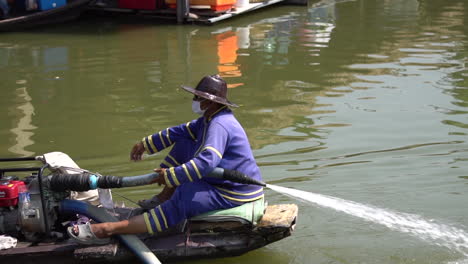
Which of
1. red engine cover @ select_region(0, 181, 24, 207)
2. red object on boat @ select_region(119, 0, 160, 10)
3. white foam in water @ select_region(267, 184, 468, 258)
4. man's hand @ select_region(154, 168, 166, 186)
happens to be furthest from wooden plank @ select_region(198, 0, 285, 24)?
man's hand @ select_region(154, 168, 166, 186)

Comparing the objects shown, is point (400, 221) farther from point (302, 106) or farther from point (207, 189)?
point (302, 106)

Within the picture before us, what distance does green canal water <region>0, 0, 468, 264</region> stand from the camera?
633 cm

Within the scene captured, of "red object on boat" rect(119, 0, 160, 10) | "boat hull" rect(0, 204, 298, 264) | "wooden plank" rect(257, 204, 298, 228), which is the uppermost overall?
"red object on boat" rect(119, 0, 160, 10)

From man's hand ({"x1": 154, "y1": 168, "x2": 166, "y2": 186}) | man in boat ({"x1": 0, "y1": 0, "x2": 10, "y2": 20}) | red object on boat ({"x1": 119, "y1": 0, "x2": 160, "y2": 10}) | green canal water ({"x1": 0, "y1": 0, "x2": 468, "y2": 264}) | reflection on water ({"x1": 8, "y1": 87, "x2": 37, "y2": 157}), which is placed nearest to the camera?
man's hand ({"x1": 154, "y1": 168, "x2": 166, "y2": 186})

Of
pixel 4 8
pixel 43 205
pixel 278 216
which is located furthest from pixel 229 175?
pixel 4 8

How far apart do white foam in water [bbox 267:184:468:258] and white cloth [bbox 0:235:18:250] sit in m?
2.09

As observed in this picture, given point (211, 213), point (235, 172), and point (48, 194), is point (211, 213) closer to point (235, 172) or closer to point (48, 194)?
point (235, 172)

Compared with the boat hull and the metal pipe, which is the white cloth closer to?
the boat hull

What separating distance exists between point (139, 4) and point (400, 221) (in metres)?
12.3

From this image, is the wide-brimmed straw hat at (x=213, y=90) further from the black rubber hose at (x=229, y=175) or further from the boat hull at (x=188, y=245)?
the boat hull at (x=188, y=245)

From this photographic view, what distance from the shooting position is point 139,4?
17156mm

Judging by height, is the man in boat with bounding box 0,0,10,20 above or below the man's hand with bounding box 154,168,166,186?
above

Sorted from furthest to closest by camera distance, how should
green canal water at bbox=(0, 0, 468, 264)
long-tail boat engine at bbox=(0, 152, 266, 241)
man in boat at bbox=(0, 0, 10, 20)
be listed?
man in boat at bbox=(0, 0, 10, 20)
green canal water at bbox=(0, 0, 468, 264)
long-tail boat engine at bbox=(0, 152, 266, 241)

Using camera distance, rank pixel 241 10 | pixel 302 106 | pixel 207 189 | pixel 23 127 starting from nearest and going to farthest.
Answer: pixel 207 189, pixel 23 127, pixel 302 106, pixel 241 10
